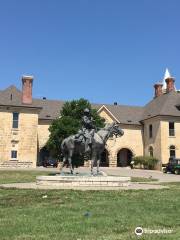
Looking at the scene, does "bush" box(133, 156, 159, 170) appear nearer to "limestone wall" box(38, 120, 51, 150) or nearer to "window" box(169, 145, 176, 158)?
"window" box(169, 145, 176, 158)

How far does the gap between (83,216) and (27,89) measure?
41.3 m

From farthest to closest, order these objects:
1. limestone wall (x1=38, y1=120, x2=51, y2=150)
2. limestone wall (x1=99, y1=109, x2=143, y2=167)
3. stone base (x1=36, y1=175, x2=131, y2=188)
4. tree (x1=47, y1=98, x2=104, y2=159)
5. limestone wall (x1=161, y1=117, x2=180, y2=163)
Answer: limestone wall (x1=99, y1=109, x2=143, y2=167) → limestone wall (x1=38, y1=120, x2=51, y2=150) → limestone wall (x1=161, y1=117, x2=180, y2=163) → tree (x1=47, y1=98, x2=104, y2=159) → stone base (x1=36, y1=175, x2=131, y2=188)

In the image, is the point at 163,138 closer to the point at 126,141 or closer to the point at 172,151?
the point at 172,151

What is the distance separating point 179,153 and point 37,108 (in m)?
20.5

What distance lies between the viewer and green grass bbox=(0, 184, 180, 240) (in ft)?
24.1

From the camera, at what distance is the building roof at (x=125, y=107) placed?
50062mm

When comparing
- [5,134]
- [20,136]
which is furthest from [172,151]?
[5,134]

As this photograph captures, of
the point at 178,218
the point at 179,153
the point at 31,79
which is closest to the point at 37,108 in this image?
the point at 31,79

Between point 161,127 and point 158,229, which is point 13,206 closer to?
point 158,229

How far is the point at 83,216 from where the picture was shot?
938 centimetres

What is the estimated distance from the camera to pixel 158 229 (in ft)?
26.0

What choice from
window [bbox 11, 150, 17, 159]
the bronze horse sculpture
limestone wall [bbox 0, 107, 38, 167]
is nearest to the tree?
limestone wall [bbox 0, 107, 38, 167]

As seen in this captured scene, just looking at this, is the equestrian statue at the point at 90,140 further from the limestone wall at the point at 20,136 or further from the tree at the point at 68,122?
the limestone wall at the point at 20,136

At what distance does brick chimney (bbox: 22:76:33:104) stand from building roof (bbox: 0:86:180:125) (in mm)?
737
